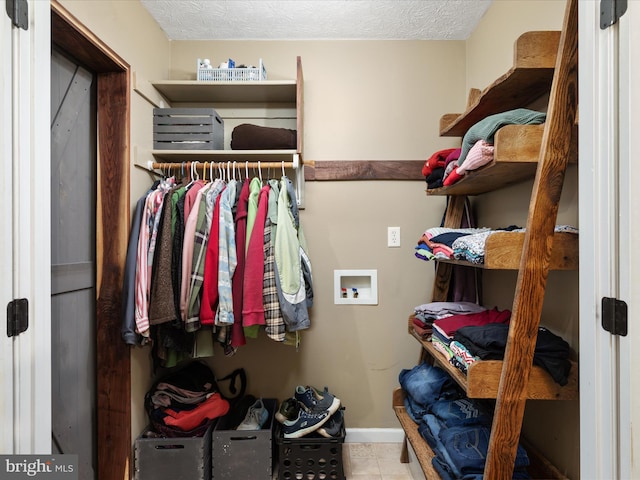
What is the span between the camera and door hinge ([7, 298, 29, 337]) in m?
0.88

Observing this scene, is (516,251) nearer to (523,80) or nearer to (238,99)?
(523,80)

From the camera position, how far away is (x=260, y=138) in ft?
6.48

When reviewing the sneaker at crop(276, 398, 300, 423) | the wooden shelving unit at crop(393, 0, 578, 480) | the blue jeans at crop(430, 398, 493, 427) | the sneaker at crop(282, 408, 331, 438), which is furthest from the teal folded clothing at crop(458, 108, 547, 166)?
the sneaker at crop(276, 398, 300, 423)

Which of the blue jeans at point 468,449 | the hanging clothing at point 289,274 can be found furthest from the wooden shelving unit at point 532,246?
the hanging clothing at point 289,274

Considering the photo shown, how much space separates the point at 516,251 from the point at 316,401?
132cm

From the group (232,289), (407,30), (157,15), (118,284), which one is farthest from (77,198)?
(407,30)

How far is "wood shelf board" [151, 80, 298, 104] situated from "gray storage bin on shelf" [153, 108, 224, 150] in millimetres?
151

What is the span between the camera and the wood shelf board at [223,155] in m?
1.94

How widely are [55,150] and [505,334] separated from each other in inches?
73.6

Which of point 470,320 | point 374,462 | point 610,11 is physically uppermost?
point 610,11

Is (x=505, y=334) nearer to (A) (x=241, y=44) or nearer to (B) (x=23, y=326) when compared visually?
(B) (x=23, y=326)

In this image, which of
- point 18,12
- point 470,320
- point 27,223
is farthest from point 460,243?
point 18,12

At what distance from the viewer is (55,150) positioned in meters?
1.48

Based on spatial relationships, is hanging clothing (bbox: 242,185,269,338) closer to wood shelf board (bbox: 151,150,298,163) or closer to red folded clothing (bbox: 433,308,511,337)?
wood shelf board (bbox: 151,150,298,163)
